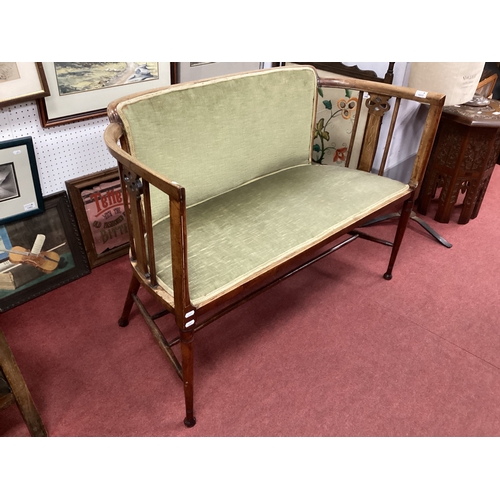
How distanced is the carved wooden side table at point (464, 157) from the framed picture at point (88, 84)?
1.64 m

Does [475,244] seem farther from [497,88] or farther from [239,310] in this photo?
[497,88]

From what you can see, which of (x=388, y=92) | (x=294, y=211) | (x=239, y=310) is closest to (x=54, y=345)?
(x=239, y=310)

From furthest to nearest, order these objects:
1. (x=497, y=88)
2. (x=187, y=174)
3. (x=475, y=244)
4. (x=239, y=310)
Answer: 1. (x=497, y=88)
2. (x=475, y=244)
3. (x=239, y=310)
4. (x=187, y=174)

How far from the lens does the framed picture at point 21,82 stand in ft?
5.61

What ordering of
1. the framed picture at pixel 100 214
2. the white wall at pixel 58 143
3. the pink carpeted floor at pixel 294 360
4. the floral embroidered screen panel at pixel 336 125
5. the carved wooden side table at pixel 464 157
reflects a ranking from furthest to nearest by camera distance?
the floral embroidered screen panel at pixel 336 125, the carved wooden side table at pixel 464 157, the framed picture at pixel 100 214, the white wall at pixel 58 143, the pink carpeted floor at pixel 294 360

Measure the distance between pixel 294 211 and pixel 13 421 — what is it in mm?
1307

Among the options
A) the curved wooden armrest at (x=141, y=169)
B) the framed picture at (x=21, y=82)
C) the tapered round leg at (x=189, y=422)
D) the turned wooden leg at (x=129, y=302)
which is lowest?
the tapered round leg at (x=189, y=422)

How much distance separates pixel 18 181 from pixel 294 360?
1.41 meters

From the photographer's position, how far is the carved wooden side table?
2.55 metres

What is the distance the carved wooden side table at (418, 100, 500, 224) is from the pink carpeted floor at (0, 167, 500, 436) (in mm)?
570

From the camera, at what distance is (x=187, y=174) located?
173 cm

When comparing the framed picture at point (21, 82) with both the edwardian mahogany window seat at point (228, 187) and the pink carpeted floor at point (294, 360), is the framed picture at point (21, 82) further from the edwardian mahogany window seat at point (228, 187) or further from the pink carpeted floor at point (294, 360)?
the pink carpeted floor at point (294, 360)

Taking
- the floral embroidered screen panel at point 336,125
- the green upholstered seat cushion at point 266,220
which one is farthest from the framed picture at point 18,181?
the floral embroidered screen panel at point 336,125

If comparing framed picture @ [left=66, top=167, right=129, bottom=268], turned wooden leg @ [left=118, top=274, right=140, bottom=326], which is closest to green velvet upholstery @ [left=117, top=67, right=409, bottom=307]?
turned wooden leg @ [left=118, top=274, right=140, bottom=326]
